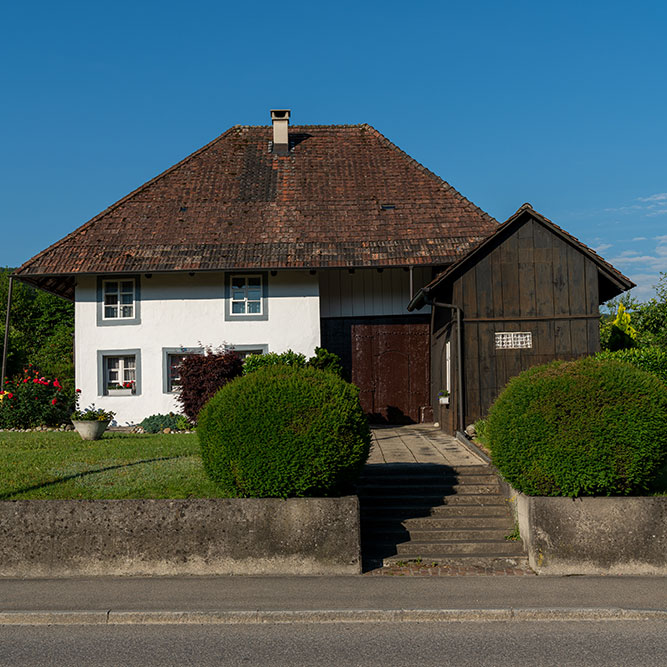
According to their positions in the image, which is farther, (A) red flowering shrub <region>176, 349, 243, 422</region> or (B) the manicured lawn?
(A) red flowering shrub <region>176, 349, 243, 422</region>

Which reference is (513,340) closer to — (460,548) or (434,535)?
(434,535)

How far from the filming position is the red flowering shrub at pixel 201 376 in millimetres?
19953

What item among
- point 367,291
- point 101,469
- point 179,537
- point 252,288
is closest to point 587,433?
point 179,537

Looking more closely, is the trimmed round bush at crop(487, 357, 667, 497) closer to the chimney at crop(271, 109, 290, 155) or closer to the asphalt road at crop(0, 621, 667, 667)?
the asphalt road at crop(0, 621, 667, 667)

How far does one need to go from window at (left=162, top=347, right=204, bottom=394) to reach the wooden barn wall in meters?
8.20

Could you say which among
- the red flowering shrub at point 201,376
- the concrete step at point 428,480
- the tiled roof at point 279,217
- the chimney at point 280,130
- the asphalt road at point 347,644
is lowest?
the asphalt road at point 347,644

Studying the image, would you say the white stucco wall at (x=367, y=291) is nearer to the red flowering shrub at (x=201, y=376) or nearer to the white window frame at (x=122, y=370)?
the red flowering shrub at (x=201, y=376)

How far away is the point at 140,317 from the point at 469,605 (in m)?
16.6

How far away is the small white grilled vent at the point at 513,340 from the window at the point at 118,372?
10389mm

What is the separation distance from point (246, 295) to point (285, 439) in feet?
45.5

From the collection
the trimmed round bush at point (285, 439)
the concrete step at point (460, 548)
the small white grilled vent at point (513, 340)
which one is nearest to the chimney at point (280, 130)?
the small white grilled vent at point (513, 340)

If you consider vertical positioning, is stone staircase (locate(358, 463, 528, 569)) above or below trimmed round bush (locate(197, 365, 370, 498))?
below

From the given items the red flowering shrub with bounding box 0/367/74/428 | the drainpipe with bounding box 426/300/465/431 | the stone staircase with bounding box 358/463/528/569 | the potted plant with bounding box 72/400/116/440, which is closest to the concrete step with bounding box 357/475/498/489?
the stone staircase with bounding box 358/463/528/569

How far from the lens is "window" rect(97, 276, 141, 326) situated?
74.6 feet
